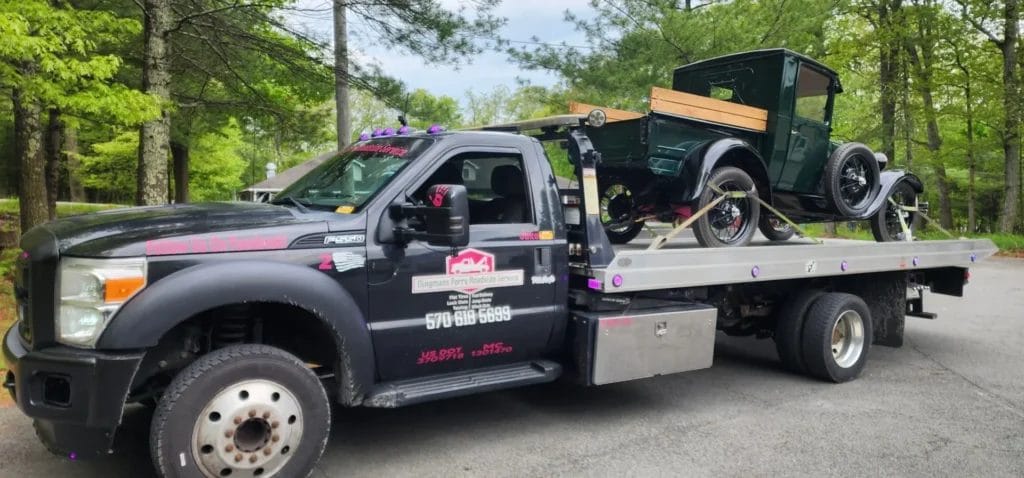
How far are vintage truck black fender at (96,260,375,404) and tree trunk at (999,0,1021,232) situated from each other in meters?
21.2

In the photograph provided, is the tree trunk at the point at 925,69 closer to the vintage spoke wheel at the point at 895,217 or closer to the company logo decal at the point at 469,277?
the vintage spoke wheel at the point at 895,217

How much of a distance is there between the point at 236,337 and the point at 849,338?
5.22m

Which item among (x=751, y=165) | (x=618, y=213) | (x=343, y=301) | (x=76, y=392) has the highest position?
(x=751, y=165)

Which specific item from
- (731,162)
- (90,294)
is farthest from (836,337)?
(90,294)

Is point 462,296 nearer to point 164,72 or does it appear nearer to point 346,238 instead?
point 346,238

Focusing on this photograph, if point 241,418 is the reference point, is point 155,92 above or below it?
above

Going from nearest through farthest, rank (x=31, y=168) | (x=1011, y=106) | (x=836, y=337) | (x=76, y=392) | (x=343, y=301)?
(x=76, y=392) → (x=343, y=301) → (x=836, y=337) → (x=31, y=168) → (x=1011, y=106)

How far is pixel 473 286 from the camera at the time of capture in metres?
4.17

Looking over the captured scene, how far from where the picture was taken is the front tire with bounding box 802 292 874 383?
5.98 metres

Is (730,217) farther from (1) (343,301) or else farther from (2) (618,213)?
(1) (343,301)

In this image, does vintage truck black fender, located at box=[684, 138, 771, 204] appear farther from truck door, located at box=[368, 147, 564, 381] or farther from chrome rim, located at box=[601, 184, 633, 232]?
truck door, located at box=[368, 147, 564, 381]

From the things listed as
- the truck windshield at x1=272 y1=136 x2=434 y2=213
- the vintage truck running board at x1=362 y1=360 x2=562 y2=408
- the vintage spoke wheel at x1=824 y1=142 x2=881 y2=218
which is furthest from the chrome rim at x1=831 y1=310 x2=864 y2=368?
the truck windshield at x1=272 y1=136 x2=434 y2=213

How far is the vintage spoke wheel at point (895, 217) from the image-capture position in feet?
23.9

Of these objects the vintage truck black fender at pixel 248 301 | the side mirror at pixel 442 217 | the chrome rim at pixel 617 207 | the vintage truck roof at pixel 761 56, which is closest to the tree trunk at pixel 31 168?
the chrome rim at pixel 617 207
